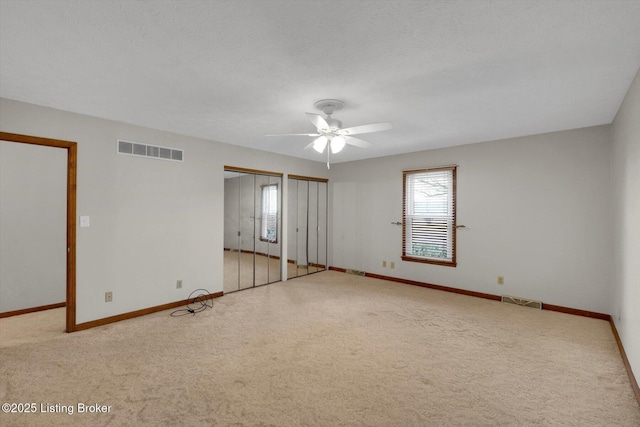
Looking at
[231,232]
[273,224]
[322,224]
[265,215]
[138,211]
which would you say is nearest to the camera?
[138,211]

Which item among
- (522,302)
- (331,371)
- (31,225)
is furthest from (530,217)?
(31,225)

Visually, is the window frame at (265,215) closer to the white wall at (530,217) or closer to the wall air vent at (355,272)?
the wall air vent at (355,272)

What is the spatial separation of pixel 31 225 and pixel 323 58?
461 centimetres

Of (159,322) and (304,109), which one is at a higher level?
(304,109)

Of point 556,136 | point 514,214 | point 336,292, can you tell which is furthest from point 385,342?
point 556,136

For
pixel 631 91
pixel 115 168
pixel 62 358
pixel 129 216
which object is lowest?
pixel 62 358

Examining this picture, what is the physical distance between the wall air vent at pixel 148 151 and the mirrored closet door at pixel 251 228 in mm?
832

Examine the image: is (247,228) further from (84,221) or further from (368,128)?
(368,128)

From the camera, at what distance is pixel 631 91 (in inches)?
104

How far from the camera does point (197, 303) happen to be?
4.52m

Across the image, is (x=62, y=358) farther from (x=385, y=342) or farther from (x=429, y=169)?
(x=429, y=169)

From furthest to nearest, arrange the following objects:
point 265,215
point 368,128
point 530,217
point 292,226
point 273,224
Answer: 1. point 292,226
2. point 273,224
3. point 265,215
4. point 530,217
5. point 368,128

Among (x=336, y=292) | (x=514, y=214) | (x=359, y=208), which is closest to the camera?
(x=514, y=214)

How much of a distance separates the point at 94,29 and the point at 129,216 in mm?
2492
